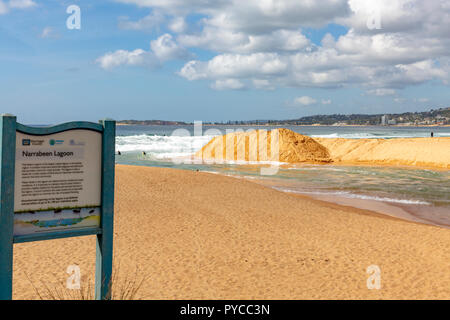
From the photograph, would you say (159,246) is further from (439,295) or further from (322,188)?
(322,188)

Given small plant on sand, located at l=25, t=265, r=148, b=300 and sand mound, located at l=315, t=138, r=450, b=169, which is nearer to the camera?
small plant on sand, located at l=25, t=265, r=148, b=300

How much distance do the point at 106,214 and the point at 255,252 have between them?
4985mm

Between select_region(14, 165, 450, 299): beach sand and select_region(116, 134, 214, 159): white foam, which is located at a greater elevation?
select_region(116, 134, 214, 159): white foam

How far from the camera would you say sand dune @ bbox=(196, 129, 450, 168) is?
125 ft

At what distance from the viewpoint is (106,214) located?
5832mm

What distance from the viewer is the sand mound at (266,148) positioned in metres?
38.5

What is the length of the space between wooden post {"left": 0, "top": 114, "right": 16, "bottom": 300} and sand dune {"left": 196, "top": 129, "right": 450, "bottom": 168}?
1316 inches

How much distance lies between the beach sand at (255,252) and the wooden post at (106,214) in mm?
1375

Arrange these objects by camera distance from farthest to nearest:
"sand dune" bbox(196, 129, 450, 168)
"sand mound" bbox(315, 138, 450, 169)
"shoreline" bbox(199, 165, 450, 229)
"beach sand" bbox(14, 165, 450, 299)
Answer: "sand dune" bbox(196, 129, 450, 168) < "sand mound" bbox(315, 138, 450, 169) < "shoreline" bbox(199, 165, 450, 229) < "beach sand" bbox(14, 165, 450, 299)

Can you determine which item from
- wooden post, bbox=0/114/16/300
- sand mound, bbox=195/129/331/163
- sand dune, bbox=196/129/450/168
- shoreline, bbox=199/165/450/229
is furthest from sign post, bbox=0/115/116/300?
sand mound, bbox=195/129/331/163

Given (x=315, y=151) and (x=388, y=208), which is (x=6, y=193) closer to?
(x=388, y=208)

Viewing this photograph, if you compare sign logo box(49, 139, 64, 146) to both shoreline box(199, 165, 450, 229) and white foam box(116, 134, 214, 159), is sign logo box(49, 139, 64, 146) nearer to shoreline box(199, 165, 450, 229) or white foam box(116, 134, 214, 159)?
shoreline box(199, 165, 450, 229)

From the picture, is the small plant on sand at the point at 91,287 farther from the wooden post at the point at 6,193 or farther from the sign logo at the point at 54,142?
the sign logo at the point at 54,142
